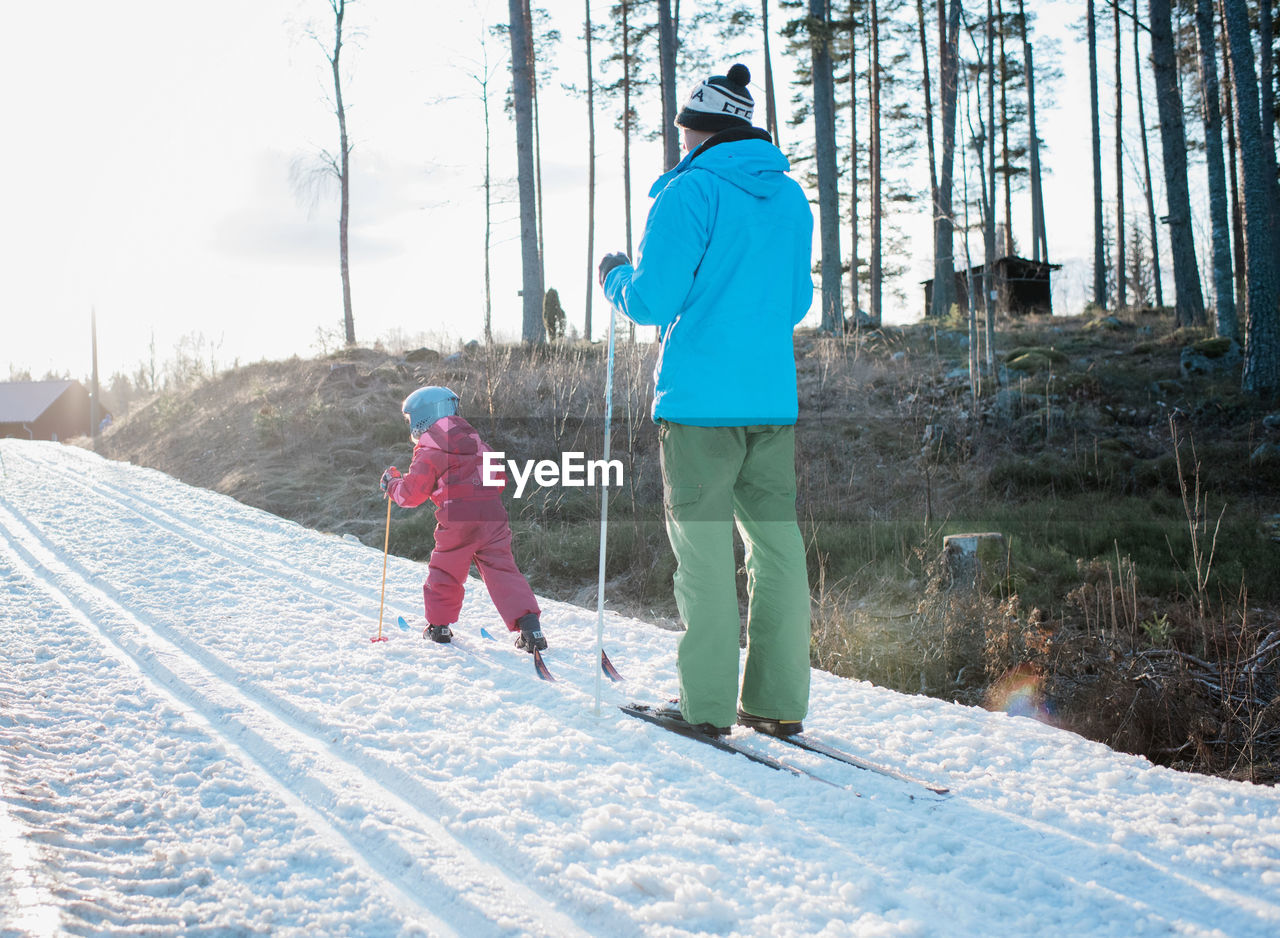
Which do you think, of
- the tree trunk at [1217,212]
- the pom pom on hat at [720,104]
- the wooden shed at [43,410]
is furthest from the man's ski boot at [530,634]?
the wooden shed at [43,410]

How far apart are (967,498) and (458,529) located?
578cm

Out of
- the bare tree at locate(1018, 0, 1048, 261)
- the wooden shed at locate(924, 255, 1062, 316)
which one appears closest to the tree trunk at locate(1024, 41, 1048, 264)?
the bare tree at locate(1018, 0, 1048, 261)

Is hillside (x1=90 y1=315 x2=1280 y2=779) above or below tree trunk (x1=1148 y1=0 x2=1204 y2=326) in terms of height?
below

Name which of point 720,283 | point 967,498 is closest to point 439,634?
point 720,283

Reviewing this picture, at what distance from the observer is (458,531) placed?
14.4 feet

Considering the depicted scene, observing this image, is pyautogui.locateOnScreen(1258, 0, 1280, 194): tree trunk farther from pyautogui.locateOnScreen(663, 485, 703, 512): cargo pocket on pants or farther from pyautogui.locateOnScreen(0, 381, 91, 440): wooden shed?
pyautogui.locateOnScreen(0, 381, 91, 440): wooden shed

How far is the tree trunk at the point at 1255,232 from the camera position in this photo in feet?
36.0

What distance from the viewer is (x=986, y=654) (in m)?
4.20

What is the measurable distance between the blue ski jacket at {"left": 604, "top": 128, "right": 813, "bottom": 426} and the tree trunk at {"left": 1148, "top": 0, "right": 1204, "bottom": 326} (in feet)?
50.6

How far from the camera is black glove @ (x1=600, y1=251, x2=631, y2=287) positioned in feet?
10.2

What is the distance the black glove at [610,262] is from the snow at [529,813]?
181cm

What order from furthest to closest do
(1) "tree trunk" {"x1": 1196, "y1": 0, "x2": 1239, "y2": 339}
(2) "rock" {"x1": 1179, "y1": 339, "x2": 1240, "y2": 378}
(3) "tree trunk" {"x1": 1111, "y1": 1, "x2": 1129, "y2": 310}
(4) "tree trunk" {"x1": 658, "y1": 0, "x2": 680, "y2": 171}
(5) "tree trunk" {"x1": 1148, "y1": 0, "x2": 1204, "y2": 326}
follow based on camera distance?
(3) "tree trunk" {"x1": 1111, "y1": 1, "x2": 1129, "y2": 310} → (4) "tree trunk" {"x1": 658, "y1": 0, "x2": 680, "y2": 171} → (5) "tree trunk" {"x1": 1148, "y1": 0, "x2": 1204, "y2": 326} → (1) "tree trunk" {"x1": 1196, "y1": 0, "x2": 1239, "y2": 339} → (2) "rock" {"x1": 1179, "y1": 339, "x2": 1240, "y2": 378}

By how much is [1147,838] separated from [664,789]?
1.46m

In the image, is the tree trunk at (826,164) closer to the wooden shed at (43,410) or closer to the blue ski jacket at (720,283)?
the blue ski jacket at (720,283)
